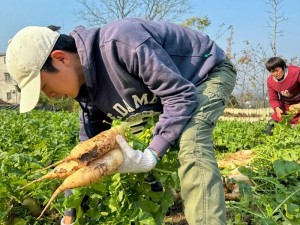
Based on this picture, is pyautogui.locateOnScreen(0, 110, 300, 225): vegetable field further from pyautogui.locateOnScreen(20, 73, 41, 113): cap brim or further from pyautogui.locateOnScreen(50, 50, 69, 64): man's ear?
pyautogui.locateOnScreen(50, 50, 69, 64): man's ear

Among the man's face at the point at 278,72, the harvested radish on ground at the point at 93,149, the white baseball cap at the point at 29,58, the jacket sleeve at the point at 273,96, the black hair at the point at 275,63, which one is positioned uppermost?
the white baseball cap at the point at 29,58

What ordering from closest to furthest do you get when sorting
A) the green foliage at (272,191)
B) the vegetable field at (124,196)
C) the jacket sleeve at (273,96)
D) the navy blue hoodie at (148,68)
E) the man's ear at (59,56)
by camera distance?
the navy blue hoodie at (148,68)
the man's ear at (59,56)
the vegetable field at (124,196)
the green foliage at (272,191)
the jacket sleeve at (273,96)

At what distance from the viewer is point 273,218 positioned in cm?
253

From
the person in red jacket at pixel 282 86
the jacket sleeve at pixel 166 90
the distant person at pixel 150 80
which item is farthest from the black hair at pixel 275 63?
the jacket sleeve at pixel 166 90

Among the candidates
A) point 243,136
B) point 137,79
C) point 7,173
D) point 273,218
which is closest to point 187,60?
point 137,79

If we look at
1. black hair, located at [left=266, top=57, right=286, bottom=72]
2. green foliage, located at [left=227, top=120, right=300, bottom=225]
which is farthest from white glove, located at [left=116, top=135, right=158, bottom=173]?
black hair, located at [left=266, top=57, right=286, bottom=72]

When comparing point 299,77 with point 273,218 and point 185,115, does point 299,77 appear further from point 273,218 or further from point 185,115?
point 185,115

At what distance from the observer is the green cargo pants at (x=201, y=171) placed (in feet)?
5.98

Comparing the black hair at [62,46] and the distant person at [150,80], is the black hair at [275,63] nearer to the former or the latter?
the distant person at [150,80]

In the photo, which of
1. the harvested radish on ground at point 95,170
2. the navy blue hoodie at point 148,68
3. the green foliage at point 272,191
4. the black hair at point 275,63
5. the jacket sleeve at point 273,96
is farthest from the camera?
the jacket sleeve at point 273,96

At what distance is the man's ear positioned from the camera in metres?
2.02

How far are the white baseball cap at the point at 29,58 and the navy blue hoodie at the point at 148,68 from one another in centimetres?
16

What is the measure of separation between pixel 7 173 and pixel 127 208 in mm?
843

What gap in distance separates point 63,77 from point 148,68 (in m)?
0.40
